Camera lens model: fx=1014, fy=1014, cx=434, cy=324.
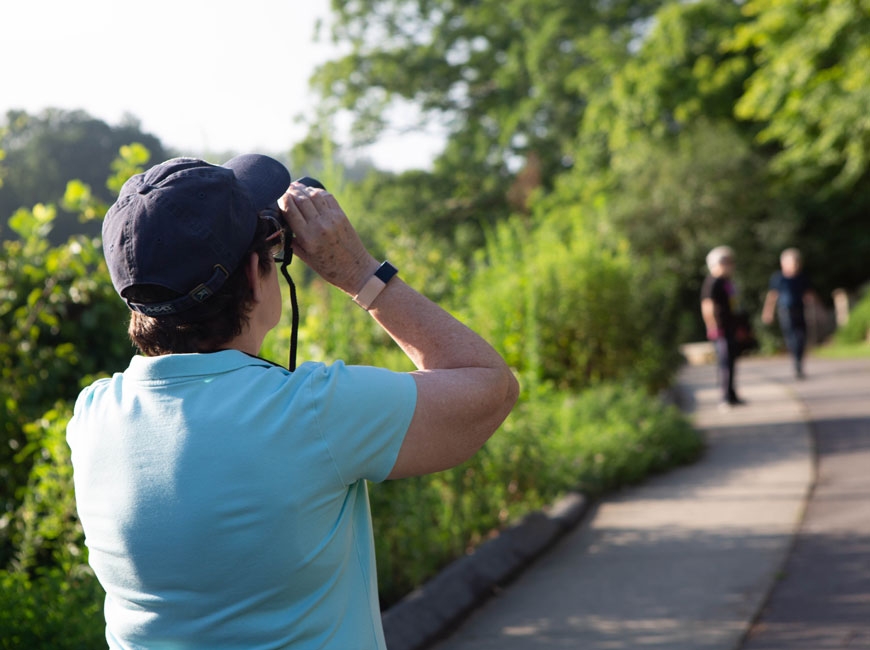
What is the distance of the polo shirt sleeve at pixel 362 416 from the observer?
59.2 inches

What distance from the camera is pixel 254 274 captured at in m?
1.61

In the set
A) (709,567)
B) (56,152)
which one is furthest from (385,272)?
(56,152)

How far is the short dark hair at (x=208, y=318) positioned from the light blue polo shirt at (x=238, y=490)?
4 centimetres

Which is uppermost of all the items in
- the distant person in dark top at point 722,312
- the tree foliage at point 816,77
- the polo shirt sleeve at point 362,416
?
the tree foliage at point 816,77

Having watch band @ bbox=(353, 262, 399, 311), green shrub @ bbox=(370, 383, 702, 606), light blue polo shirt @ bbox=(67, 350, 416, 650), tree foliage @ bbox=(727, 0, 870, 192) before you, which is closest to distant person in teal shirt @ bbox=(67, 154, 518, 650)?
light blue polo shirt @ bbox=(67, 350, 416, 650)

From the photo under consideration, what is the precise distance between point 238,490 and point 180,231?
1.29 ft

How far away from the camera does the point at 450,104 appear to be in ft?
109

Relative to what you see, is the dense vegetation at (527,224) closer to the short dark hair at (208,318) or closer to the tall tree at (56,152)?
the tall tree at (56,152)

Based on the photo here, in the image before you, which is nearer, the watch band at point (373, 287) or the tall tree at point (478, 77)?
the watch band at point (373, 287)

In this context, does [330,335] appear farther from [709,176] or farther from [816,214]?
[816,214]

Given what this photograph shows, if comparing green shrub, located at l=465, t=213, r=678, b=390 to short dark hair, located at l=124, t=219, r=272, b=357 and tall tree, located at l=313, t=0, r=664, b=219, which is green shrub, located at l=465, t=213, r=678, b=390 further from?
tall tree, located at l=313, t=0, r=664, b=219

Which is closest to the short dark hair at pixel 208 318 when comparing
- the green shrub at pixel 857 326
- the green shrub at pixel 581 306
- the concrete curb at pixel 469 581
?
the concrete curb at pixel 469 581

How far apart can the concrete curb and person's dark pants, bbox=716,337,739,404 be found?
5.08 meters

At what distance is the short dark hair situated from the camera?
1572 mm
